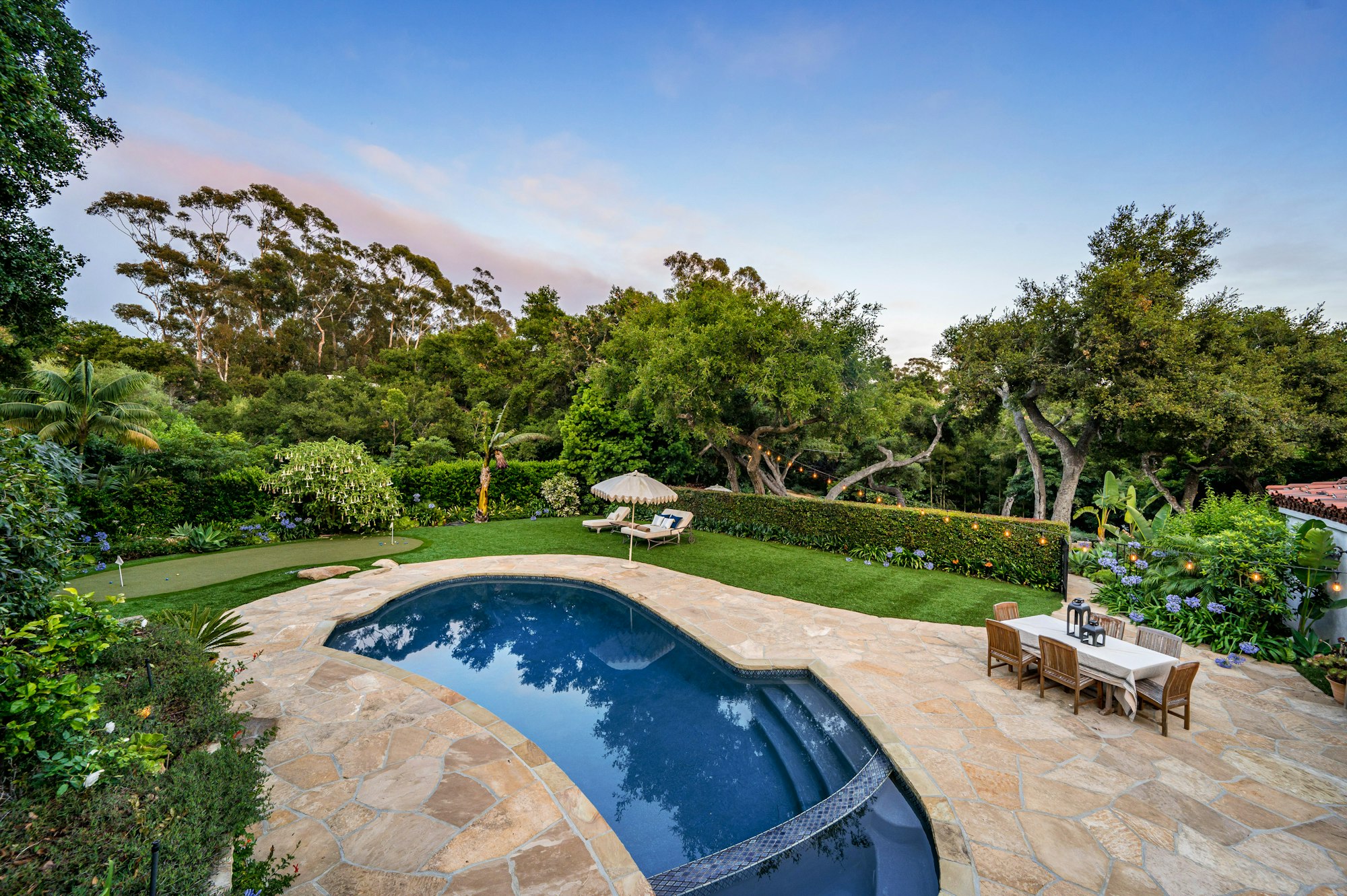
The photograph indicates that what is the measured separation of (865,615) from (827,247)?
1333cm

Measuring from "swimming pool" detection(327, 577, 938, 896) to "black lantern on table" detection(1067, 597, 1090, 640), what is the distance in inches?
116

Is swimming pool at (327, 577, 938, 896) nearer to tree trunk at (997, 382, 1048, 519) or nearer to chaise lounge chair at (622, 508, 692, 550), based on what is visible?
chaise lounge chair at (622, 508, 692, 550)

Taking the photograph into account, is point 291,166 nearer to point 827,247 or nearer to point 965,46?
point 827,247

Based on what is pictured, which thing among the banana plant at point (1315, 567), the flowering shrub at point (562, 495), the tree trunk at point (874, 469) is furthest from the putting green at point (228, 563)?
the banana plant at point (1315, 567)

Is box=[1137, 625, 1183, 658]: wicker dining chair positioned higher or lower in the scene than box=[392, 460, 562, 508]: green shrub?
higher

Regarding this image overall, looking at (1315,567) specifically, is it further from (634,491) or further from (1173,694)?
(634,491)

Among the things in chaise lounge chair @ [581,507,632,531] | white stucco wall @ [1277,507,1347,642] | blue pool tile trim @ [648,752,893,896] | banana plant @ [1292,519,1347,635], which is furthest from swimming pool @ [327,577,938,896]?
white stucco wall @ [1277,507,1347,642]

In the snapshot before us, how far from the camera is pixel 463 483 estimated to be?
56.6ft

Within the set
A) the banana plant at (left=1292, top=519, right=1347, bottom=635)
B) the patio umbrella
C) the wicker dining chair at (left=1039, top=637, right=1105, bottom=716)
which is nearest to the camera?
the wicker dining chair at (left=1039, top=637, right=1105, bottom=716)

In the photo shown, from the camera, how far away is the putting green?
8852 millimetres

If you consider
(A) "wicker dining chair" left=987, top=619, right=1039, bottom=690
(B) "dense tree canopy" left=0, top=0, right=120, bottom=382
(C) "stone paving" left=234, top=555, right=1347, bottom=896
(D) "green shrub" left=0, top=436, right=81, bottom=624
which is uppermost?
(B) "dense tree canopy" left=0, top=0, right=120, bottom=382

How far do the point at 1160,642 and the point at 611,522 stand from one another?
41.0 ft

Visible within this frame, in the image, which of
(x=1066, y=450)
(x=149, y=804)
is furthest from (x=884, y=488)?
(x=149, y=804)

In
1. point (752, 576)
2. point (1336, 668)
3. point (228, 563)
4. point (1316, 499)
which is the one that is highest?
point (1316, 499)
